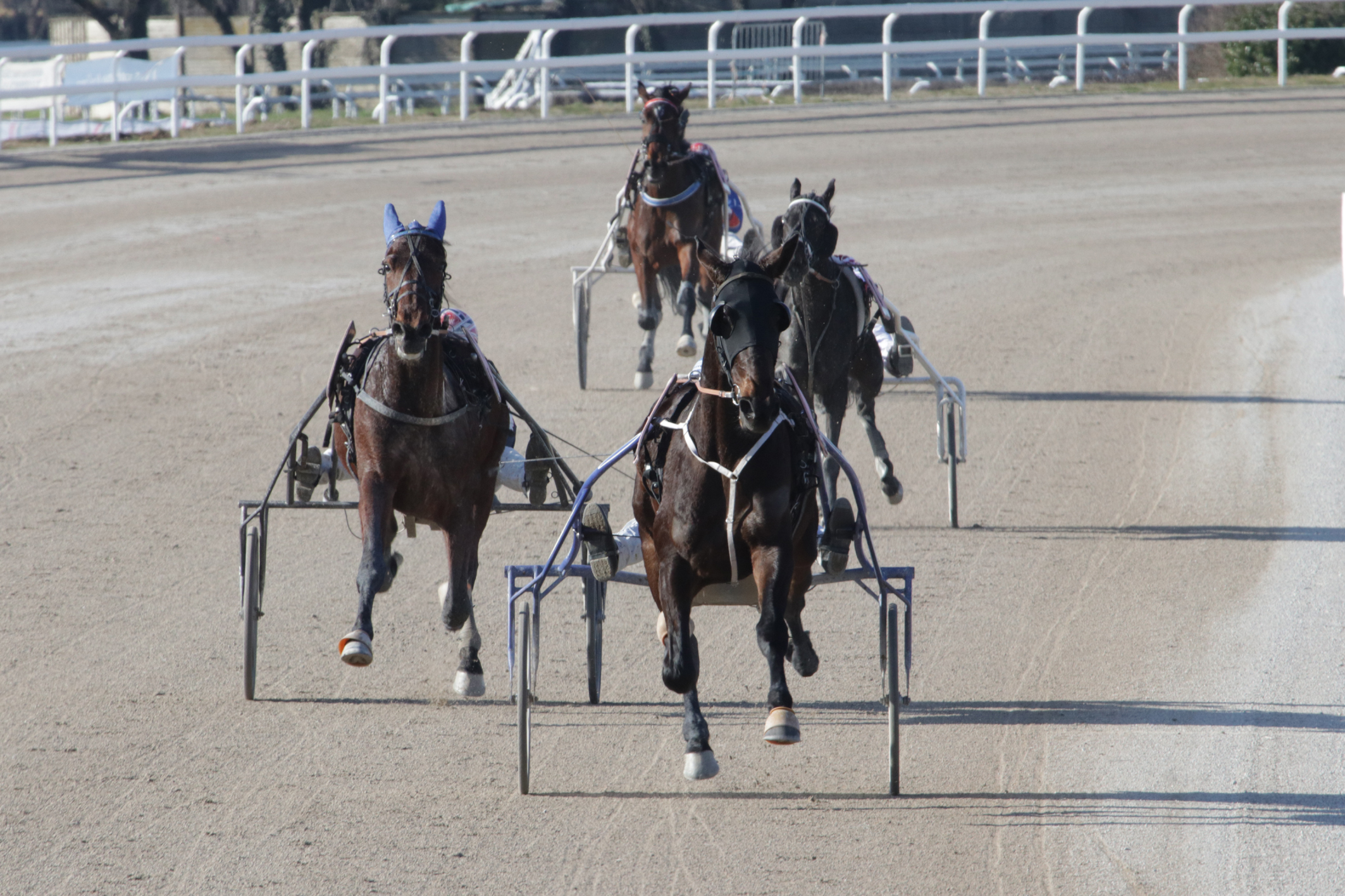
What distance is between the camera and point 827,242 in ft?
26.0

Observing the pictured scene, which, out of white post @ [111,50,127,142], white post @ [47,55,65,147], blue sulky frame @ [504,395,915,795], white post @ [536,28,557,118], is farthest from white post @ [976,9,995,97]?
blue sulky frame @ [504,395,915,795]

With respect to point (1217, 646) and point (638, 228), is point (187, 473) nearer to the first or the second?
point (638, 228)

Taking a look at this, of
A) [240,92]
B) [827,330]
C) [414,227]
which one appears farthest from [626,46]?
[414,227]

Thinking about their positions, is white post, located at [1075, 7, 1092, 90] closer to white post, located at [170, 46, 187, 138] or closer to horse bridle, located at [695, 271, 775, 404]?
white post, located at [170, 46, 187, 138]

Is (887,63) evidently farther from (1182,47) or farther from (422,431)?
(422,431)

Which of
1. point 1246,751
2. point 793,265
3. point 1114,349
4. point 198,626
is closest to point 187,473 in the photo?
point 198,626

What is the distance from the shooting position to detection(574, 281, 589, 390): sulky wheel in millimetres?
11805

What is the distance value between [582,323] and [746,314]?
7.30 m

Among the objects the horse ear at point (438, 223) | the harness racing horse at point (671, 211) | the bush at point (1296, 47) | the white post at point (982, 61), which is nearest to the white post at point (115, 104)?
the harness racing horse at point (671, 211)

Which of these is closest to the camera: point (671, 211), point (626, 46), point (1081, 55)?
point (671, 211)

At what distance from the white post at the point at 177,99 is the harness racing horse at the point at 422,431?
16.6 m

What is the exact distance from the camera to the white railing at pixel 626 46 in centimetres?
2062

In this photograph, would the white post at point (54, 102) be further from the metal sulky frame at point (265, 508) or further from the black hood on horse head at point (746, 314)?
the black hood on horse head at point (746, 314)

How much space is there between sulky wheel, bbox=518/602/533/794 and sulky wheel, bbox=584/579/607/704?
1.95ft
